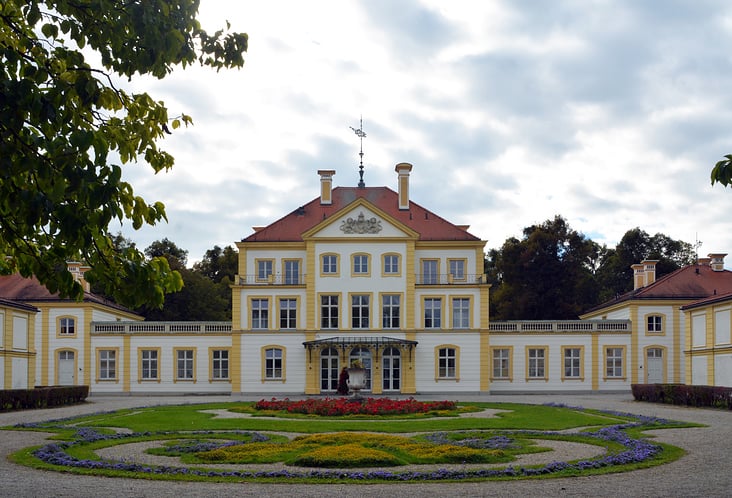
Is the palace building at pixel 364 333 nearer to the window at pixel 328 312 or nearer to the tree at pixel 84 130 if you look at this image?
the window at pixel 328 312

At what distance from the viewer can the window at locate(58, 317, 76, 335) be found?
50.6 meters

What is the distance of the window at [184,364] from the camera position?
4997cm

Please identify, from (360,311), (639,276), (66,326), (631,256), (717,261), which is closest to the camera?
(360,311)

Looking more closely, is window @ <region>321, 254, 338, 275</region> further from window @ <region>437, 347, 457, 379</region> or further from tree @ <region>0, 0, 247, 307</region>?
tree @ <region>0, 0, 247, 307</region>

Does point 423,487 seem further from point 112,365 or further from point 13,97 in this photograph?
point 112,365

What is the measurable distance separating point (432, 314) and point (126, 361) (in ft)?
58.5

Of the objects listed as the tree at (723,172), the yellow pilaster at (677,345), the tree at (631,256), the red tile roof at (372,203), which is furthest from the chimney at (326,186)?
the tree at (723,172)

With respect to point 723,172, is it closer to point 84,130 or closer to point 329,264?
point 84,130

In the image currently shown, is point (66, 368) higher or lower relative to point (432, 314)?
lower

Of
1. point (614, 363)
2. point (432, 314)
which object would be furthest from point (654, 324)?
point (432, 314)

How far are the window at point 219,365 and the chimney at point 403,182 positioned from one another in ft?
44.9

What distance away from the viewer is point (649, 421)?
2422cm

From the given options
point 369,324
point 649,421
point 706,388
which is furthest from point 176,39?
point 369,324

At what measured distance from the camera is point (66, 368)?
1983 inches
